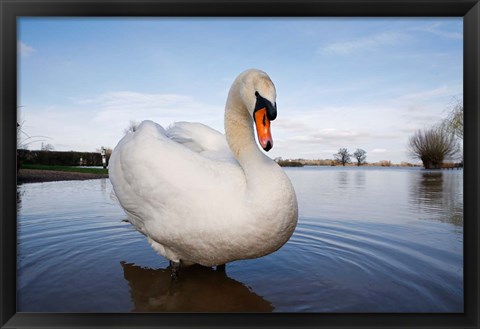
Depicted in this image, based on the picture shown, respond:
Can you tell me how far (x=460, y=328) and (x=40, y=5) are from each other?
268cm

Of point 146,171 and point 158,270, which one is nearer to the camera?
point 146,171

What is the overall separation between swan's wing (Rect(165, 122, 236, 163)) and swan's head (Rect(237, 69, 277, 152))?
1.00 meters

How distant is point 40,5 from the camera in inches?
73.4

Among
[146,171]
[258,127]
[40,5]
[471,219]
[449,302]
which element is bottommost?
[449,302]

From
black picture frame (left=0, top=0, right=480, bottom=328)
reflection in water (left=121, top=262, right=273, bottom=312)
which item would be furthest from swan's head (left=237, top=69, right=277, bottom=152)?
reflection in water (left=121, top=262, right=273, bottom=312)

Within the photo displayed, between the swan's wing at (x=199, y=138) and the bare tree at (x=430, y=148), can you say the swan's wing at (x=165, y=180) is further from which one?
the bare tree at (x=430, y=148)

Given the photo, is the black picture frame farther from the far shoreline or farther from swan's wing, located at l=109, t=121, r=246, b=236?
the far shoreline

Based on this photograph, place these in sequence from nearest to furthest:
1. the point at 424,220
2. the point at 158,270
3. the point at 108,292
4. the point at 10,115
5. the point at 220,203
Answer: the point at 10,115 < the point at 220,203 < the point at 108,292 < the point at 158,270 < the point at 424,220

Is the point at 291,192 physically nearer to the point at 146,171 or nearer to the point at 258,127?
the point at 258,127

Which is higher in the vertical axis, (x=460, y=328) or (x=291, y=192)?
(x=291, y=192)

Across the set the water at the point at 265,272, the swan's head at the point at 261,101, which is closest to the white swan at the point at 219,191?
the swan's head at the point at 261,101

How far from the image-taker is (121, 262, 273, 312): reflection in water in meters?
2.46

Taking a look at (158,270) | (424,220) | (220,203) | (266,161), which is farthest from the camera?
(424,220)

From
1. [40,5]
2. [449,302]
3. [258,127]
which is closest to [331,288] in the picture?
[449,302]
